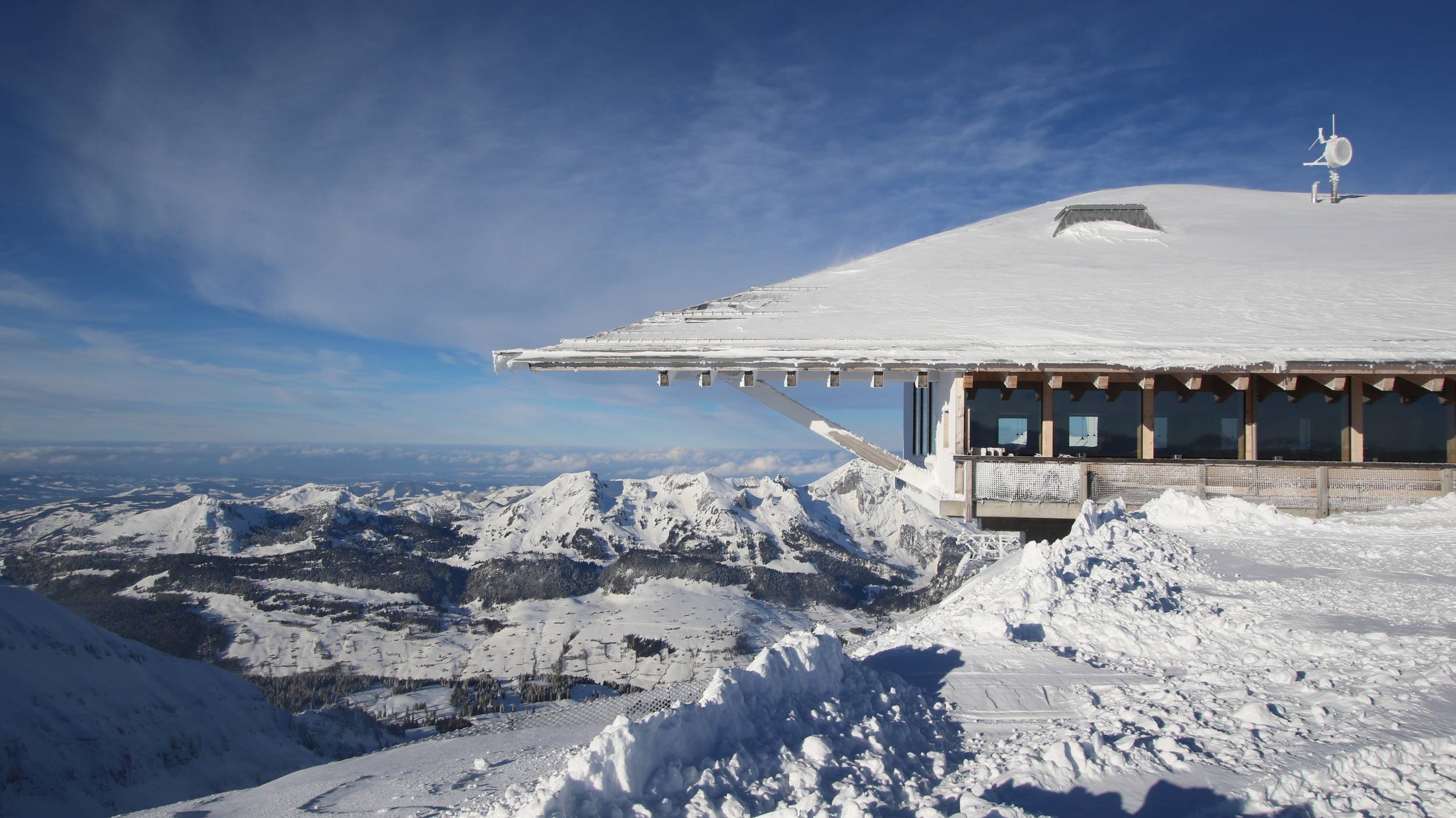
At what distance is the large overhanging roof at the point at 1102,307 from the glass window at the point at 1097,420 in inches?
45.5

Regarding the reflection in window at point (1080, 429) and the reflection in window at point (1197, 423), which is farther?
the reflection in window at point (1080, 429)

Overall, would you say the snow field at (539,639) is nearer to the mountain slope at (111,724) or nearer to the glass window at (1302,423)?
the mountain slope at (111,724)

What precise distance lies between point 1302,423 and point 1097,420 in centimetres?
294

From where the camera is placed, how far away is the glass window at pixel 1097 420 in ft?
34.1

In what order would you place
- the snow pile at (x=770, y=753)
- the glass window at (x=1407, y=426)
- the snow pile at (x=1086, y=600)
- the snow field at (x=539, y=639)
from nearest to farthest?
the snow pile at (x=770, y=753) < the snow pile at (x=1086, y=600) < the glass window at (x=1407, y=426) < the snow field at (x=539, y=639)

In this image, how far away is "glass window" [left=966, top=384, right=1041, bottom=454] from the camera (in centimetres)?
1055

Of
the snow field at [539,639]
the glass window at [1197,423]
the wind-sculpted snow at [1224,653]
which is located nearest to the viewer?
the wind-sculpted snow at [1224,653]

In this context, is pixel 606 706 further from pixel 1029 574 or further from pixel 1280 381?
pixel 1280 381

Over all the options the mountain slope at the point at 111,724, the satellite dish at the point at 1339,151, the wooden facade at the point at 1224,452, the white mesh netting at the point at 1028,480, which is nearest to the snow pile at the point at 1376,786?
the wooden facade at the point at 1224,452

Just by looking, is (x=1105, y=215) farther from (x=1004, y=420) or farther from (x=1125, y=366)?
(x=1125, y=366)

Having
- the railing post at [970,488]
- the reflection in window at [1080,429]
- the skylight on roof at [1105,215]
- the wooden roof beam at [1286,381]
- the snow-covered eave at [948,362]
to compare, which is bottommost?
Result: the railing post at [970,488]

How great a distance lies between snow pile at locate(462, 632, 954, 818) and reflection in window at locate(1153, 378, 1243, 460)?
26.9ft

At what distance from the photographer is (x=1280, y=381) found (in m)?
9.35

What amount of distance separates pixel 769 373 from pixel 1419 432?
9.57 meters
